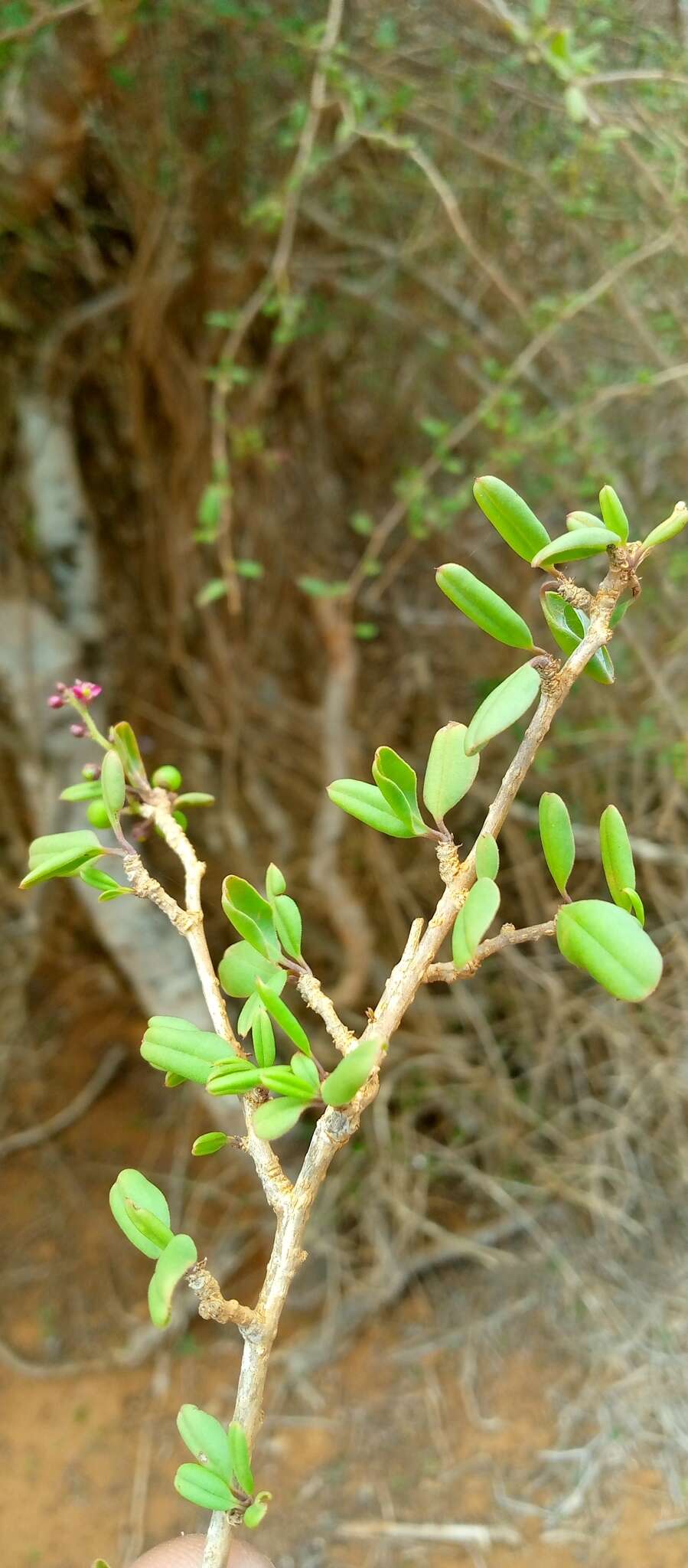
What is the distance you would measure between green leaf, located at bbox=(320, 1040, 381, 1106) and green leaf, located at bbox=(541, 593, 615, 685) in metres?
0.14

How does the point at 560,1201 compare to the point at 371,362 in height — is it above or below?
below

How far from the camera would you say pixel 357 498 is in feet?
5.62

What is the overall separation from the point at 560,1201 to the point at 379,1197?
0.95ft

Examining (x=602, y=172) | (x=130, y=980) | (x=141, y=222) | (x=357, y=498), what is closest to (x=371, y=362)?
(x=357, y=498)

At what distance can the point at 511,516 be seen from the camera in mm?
342

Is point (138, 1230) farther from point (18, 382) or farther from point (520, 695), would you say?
point (18, 382)

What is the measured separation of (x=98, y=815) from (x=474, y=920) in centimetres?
21

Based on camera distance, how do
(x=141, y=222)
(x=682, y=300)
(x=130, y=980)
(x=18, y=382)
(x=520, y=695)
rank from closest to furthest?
(x=520, y=695)
(x=682, y=300)
(x=141, y=222)
(x=18, y=382)
(x=130, y=980)

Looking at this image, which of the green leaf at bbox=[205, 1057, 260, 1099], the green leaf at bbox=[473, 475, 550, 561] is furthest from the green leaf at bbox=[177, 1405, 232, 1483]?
the green leaf at bbox=[473, 475, 550, 561]

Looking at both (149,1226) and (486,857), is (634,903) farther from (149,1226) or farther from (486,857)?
(149,1226)

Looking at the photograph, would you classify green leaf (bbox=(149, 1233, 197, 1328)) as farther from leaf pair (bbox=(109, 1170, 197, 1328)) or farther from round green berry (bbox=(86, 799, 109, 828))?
round green berry (bbox=(86, 799, 109, 828))

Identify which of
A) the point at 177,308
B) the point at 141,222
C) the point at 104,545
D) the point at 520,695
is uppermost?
the point at 141,222

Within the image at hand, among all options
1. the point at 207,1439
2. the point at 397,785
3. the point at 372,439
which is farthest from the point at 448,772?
the point at 372,439

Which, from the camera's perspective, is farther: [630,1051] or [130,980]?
[130,980]
